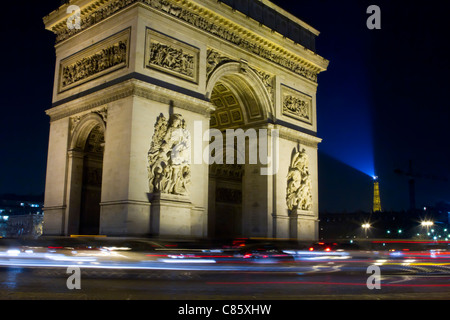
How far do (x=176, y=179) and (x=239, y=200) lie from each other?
36.2 feet

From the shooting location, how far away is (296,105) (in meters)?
29.1

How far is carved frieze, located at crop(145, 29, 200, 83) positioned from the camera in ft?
69.3

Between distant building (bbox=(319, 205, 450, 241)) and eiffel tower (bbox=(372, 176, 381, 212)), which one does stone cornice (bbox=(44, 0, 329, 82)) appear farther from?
eiffel tower (bbox=(372, 176, 381, 212))

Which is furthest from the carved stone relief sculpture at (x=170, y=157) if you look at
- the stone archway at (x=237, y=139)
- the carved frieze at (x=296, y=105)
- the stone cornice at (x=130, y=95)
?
the carved frieze at (x=296, y=105)

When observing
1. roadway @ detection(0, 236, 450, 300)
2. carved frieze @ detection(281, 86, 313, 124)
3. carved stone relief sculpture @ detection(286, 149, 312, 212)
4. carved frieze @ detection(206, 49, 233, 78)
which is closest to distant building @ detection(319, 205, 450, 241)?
carved frieze @ detection(281, 86, 313, 124)

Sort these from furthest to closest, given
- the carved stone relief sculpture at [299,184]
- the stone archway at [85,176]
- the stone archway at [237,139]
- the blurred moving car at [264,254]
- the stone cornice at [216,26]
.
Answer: the carved stone relief sculpture at [299,184] → the stone archway at [237,139] → the stone archway at [85,176] → the stone cornice at [216,26] → the blurred moving car at [264,254]

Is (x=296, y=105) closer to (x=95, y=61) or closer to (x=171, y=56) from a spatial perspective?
(x=171, y=56)

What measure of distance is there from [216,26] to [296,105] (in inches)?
284

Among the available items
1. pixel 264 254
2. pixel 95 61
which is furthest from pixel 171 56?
pixel 264 254

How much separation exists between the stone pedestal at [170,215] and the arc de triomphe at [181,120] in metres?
0.05

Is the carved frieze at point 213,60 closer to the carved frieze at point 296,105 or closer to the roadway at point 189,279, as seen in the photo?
the carved frieze at point 296,105

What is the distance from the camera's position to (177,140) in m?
21.4

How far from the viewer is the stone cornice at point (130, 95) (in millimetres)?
20375

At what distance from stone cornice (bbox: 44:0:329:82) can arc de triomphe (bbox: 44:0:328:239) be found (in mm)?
60
